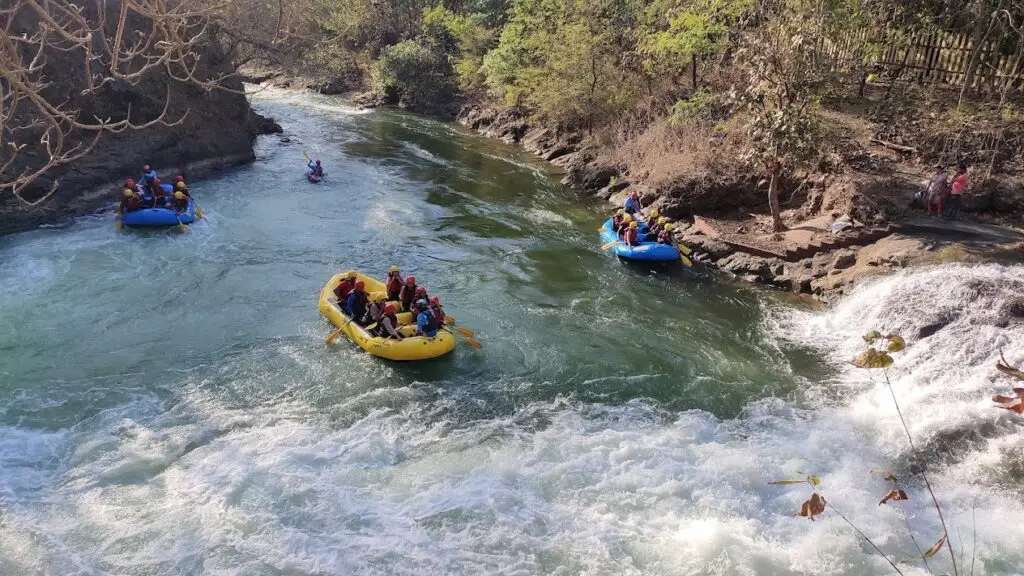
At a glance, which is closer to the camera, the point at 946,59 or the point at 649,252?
the point at 649,252

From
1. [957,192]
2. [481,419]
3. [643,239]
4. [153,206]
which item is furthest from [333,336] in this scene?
[957,192]

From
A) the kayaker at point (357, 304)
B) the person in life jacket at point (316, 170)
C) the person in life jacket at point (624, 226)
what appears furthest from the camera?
the person in life jacket at point (316, 170)

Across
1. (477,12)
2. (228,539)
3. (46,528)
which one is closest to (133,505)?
(46,528)

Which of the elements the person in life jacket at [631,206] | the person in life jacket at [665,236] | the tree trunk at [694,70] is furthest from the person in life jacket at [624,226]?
the tree trunk at [694,70]

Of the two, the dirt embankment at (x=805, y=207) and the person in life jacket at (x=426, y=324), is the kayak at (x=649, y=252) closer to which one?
the dirt embankment at (x=805, y=207)

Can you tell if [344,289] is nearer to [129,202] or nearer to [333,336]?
[333,336]

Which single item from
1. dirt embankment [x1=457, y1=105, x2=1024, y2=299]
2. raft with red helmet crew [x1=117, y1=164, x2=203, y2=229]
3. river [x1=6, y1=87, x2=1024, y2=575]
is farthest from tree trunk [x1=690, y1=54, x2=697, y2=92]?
raft with red helmet crew [x1=117, y1=164, x2=203, y2=229]

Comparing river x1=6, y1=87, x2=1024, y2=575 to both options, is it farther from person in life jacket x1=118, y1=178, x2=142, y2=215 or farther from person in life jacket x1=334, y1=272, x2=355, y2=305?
person in life jacket x1=118, y1=178, x2=142, y2=215
